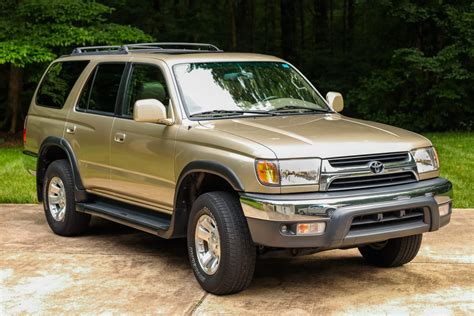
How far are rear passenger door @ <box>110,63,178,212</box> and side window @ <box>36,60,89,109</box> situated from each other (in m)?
1.25

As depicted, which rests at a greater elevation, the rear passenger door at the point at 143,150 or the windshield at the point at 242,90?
the windshield at the point at 242,90

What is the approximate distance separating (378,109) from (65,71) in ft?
50.0

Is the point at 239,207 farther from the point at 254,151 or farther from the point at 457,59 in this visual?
the point at 457,59

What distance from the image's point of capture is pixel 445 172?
39.1ft

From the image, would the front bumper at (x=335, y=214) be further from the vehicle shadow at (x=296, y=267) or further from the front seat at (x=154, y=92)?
the front seat at (x=154, y=92)

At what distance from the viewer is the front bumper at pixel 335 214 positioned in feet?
17.5

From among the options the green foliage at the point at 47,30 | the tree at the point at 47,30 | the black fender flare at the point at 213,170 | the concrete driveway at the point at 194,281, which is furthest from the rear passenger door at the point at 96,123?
the green foliage at the point at 47,30

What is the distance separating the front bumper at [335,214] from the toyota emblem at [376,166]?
14 cm

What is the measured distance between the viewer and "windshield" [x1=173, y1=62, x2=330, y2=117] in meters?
6.55

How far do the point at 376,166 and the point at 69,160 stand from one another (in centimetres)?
358

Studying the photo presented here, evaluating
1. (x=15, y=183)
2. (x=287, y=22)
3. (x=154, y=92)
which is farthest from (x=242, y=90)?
(x=287, y=22)

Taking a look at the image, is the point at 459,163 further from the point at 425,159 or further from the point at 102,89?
the point at 102,89

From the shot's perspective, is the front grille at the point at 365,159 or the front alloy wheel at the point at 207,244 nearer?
the front grille at the point at 365,159

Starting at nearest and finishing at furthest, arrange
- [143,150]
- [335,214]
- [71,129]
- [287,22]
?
1. [335,214]
2. [143,150]
3. [71,129]
4. [287,22]
